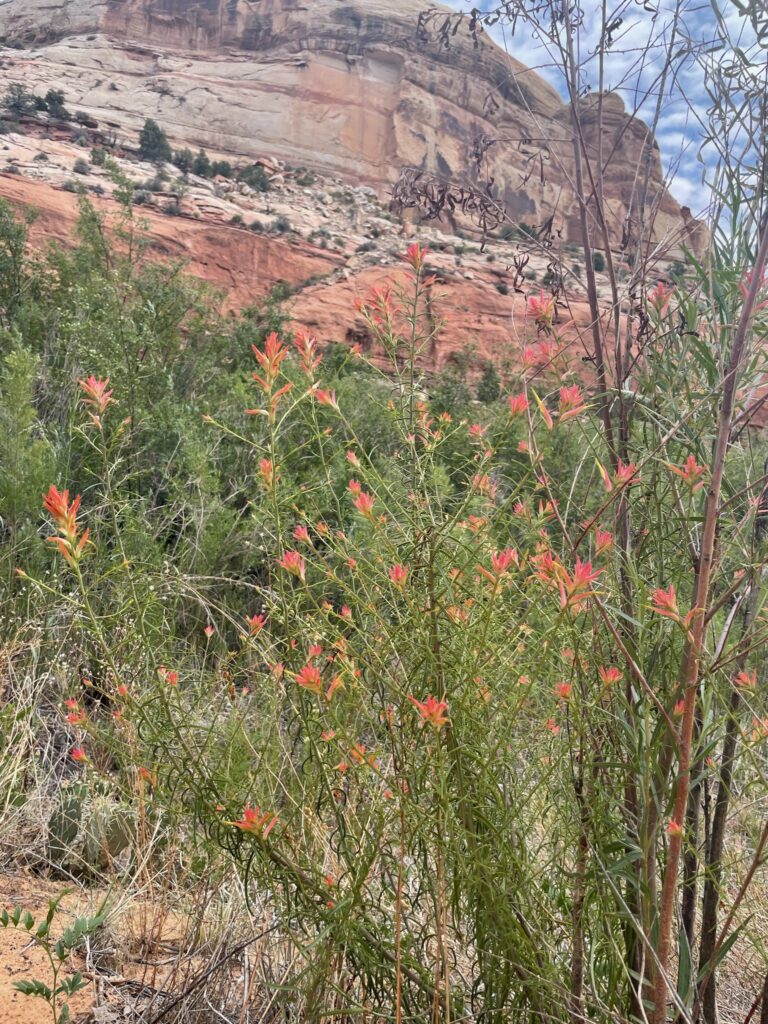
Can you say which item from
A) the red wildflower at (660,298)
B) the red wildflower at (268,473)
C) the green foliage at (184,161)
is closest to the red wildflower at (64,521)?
the red wildflower at (268,473)

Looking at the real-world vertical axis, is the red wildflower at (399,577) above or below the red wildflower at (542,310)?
below

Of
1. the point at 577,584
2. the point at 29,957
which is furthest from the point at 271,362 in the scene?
the point at 29,957

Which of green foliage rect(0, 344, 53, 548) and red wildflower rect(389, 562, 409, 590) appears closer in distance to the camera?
red wildflower rect(389, 562, 409, 590)

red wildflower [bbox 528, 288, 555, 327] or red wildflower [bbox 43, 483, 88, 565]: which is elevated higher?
red wildflower [bbox 528, 288, 555, 327]

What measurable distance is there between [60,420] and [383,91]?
47686 millimetres

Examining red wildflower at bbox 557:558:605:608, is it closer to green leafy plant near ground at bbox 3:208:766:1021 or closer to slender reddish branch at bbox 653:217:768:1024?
green leafy plant near ground at bbox 3:208:766:1021

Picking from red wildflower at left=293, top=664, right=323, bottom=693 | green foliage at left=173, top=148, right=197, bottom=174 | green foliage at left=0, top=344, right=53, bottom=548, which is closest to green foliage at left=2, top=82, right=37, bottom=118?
green foliage at left=173, top=148, right=197, bottom=174

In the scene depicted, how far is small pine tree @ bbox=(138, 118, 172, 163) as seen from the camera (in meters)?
30.8

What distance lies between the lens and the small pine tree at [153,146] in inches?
1213

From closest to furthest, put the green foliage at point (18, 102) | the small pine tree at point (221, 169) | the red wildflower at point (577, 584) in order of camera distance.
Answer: the red wildflower at point (577, 584) < the green foliage at point (18, 102) < the small pine tree at point (221, 169)

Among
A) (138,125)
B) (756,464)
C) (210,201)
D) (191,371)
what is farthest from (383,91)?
(756,464)

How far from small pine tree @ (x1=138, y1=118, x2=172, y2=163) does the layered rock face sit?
5.04 meters

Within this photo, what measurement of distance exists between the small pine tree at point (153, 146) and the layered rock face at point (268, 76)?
16.5ft

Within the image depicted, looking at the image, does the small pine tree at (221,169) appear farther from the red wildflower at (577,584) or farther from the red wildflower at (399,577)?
the red wildflower at (577,584)
